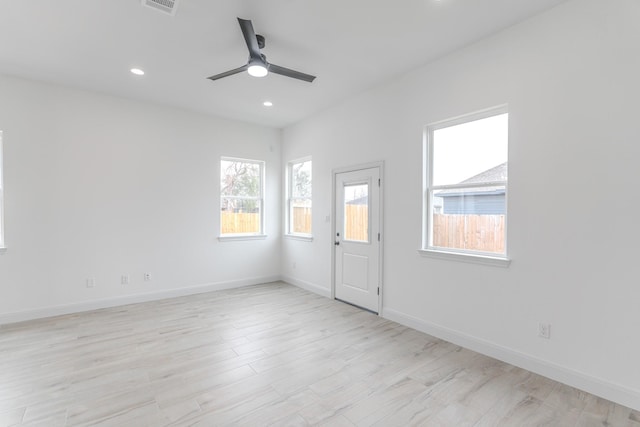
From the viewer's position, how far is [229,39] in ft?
9.62

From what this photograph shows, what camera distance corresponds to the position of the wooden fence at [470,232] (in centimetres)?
295

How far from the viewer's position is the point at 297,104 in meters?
4.69

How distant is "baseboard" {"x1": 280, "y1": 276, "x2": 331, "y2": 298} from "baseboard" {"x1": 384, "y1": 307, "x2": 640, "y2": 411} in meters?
1.61

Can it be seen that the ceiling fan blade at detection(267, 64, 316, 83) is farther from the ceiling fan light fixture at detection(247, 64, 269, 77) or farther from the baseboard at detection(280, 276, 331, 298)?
the baseboard at detection(280, 276, 331, 298)

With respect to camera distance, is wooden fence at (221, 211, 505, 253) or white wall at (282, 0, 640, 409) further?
wooden fence at (221, 211, 505, 253)

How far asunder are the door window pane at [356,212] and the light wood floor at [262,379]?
4.03 feet

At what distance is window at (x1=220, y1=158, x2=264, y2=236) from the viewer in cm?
548

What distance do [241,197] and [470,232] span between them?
3.96 m

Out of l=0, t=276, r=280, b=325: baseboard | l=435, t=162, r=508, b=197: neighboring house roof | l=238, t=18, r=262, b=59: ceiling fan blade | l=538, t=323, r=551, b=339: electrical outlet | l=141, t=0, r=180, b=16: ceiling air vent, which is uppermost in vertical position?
l=141, t=0, r=180, b=16: ceiling air vent

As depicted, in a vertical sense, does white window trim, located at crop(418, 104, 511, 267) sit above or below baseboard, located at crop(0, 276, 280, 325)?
above

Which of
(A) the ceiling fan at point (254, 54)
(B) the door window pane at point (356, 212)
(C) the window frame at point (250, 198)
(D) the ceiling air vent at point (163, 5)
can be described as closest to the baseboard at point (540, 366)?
(B) the door window pane at point (356, 212)

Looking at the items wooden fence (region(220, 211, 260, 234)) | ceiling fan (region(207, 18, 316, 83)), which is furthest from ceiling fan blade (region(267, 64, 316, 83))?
wooden fence (region(220, 211, 260, 234))

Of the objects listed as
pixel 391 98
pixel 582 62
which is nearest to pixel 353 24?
pixel 391 98

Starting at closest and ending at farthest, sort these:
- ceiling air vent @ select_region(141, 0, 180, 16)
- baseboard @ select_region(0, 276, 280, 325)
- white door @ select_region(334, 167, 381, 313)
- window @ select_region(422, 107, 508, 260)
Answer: ceiling air vent @ select_region(141, 0, 180, 16)
window @ select_region(422, 107, 508, 260)
baseboard @ select_region(0, 276, 280, 325)
white door @ select_region(334, 167, 381, 313)
